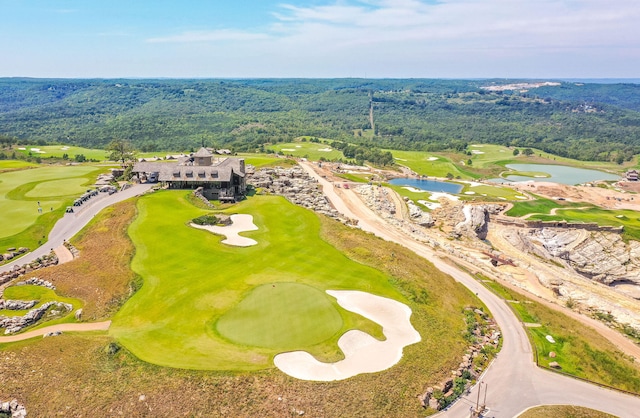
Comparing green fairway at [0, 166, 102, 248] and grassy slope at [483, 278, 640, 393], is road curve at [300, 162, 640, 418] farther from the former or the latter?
green fairway at [0, 166, 102, 248]

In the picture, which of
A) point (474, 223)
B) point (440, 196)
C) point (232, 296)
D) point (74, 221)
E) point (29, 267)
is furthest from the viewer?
point (440, 196)

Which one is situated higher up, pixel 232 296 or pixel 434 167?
pixel 232 296

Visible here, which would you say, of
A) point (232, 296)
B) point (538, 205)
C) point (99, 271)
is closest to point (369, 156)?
point (538, 205)

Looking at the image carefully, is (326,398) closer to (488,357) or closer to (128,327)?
(488,357)

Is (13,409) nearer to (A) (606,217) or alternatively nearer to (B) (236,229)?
(B) (236,229)

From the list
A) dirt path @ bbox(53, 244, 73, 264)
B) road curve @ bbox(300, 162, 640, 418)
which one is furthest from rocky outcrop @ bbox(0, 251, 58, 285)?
road curve @ bbox(300, 162, 640, 418)

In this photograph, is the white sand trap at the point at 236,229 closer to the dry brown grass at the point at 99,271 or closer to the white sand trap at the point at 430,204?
the dry brown grass at the point at 99,271

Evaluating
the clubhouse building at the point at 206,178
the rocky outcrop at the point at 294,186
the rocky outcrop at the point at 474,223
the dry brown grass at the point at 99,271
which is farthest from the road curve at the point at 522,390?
the clubhouse building at the point at 206,178
